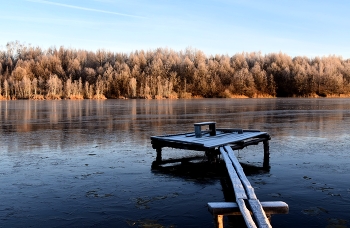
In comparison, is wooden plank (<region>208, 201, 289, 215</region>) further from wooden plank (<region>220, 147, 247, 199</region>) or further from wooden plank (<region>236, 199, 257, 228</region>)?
wooden plank (<region>220, 147, 247, 199</region>)

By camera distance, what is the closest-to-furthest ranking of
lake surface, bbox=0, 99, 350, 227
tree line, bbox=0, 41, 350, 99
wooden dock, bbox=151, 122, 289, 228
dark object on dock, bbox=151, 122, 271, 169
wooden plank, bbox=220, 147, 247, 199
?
1. wooden dock, bbox=151, 122, 289, 228
2. wooden plank, bbox=220, 147, 247, 199
3. lake surface, bbox=0, 99, 350, 227
4. dark object on dock, bbox=151, 122, 271, 169
5. tree line, bbox=0, 41, 350, 99

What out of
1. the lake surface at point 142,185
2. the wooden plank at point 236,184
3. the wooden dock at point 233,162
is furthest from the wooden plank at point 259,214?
the lake surface at point 142,185

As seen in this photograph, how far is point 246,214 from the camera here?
6.27 metres

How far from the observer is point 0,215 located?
8398 mm

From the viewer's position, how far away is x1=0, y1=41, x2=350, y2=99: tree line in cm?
12825

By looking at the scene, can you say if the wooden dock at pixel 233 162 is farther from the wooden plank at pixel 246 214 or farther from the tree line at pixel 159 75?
the tree line at pixel 159 75

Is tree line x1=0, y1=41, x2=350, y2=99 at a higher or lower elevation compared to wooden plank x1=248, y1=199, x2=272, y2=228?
higher

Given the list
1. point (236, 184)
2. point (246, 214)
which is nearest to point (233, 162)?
point (236, 184)

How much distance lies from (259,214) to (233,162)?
181 inches

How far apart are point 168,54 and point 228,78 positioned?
32.9m

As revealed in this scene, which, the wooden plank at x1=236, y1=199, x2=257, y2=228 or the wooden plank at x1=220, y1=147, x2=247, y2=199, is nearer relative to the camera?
the wooden plank at x1=236, y1=199, x2=257, y2=228

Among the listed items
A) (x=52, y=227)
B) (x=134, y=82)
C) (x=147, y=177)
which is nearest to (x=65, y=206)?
(x=52, y=227)

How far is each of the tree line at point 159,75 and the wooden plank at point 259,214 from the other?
381ft

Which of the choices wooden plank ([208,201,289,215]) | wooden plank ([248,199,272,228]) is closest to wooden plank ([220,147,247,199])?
→ wooden plank ([248,199,272,228])
